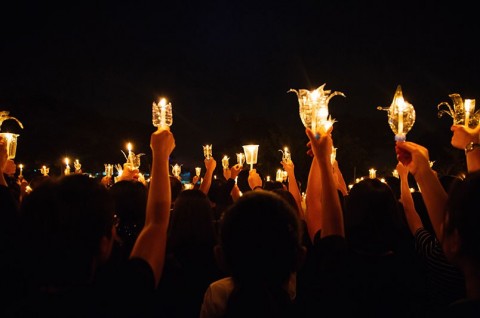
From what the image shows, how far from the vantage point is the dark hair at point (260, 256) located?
1713 mm

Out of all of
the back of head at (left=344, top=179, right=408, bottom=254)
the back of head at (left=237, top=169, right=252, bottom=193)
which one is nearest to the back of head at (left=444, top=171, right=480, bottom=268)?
the back of head at (left=344, top=179, right=408, bottom=254)

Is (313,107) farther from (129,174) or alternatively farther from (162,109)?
(129,174)

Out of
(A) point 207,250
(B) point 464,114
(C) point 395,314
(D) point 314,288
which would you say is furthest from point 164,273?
(B) point 464,114

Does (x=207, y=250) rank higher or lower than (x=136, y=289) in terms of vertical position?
higher

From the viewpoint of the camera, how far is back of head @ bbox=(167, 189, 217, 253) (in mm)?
3293

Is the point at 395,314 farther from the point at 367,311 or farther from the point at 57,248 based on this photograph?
the point at 57,248

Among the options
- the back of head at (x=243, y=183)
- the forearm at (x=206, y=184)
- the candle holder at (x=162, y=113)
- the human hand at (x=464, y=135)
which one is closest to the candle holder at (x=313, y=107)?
the human hand at (x=464, y=135)

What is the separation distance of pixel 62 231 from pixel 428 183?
243cm

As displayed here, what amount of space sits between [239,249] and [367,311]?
146cm

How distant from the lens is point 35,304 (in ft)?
5.42

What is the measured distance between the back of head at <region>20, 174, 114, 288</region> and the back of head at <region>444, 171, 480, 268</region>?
1.66 meters

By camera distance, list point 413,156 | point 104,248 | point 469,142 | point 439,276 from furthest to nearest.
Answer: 1. point 469,142
2. point 413,156
3. point 439,276
4. point 104,248

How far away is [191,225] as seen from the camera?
135 inches

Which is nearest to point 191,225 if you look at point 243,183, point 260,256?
point 260,256
